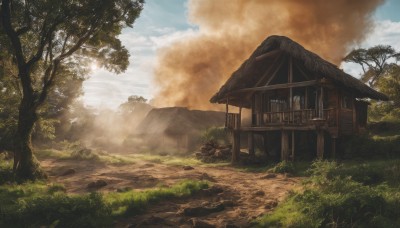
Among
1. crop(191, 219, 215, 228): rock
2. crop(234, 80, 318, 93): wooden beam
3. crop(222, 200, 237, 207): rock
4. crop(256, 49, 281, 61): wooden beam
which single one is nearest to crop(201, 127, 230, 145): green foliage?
crop(234, 80, 318, 93): wooden beam

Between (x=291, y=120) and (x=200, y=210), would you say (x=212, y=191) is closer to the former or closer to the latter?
(x=200, y=210)

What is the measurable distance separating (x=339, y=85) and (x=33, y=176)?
1544 cm

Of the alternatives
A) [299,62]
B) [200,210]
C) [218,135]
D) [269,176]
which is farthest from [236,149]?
[200,210]

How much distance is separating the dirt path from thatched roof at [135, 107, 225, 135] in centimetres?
1904

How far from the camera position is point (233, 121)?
880 inches

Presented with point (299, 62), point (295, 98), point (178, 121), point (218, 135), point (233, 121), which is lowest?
point (218, 135)

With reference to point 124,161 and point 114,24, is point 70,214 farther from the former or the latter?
point 124,161

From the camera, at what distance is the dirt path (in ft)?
28.4

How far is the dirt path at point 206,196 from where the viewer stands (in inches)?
341

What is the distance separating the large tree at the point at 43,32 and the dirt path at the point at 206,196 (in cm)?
258

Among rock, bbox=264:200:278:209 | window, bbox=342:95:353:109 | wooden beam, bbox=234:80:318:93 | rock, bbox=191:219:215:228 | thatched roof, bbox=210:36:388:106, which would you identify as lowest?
rock, bbox=191:219:215:228

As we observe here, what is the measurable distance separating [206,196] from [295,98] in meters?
12.8

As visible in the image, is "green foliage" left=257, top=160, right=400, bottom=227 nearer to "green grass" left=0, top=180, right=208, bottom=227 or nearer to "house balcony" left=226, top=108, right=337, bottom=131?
"green grass" left=0, top=180, right=208, bottom=227

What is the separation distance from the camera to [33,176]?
1484 cm
